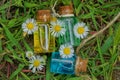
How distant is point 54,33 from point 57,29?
29 millimetres

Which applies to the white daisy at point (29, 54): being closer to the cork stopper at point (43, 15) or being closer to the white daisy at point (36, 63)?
the white daisy at point (36, 63)

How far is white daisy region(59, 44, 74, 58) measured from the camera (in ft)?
7.27

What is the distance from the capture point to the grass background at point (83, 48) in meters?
2.24

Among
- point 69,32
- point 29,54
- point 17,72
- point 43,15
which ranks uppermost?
point 43,15

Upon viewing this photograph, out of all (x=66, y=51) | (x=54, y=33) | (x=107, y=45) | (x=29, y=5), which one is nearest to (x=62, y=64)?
(x=66, y=51)

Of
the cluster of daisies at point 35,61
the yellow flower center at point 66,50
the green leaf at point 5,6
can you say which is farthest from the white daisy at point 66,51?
Result: the green leaf at point 5,6

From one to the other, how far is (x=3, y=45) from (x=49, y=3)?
36 centimetres

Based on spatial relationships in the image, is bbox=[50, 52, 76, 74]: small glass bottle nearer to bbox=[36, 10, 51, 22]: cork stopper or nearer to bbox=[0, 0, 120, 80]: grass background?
bbox=[0, 0, 120, 80]: grass background

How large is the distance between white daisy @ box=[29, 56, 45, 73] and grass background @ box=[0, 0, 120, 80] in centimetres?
4

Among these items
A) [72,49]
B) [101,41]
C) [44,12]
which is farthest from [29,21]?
[101,41]

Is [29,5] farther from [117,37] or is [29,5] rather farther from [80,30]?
[117,37]

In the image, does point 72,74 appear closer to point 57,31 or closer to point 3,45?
point 57,31

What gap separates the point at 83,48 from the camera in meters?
2.27

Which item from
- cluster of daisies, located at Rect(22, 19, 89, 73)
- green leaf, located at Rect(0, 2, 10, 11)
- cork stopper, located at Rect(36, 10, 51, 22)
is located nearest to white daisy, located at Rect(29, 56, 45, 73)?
cluster of daisies, located at Rect(22, 19, 89, 73)
